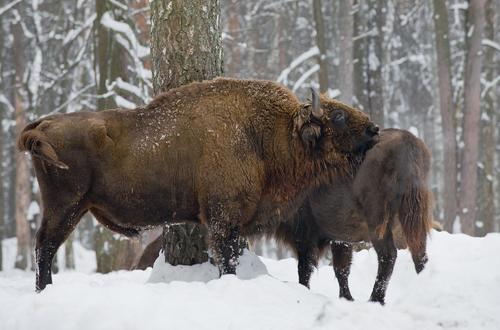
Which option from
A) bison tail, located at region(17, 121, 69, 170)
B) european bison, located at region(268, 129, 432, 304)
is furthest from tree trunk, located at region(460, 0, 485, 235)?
bison tail, located at region(17, 121, 69, 170)

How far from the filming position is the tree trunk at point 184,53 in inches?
244

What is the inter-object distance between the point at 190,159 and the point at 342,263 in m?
Answer: 2.47

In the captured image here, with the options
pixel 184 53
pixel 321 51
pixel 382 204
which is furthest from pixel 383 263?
pixel 321 51

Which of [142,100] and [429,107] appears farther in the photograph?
[429,107]

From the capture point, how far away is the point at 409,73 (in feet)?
83.7

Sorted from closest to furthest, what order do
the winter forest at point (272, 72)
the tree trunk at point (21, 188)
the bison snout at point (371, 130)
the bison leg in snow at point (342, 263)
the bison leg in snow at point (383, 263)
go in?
the bison snout at point (371, 130), the bison leg in snow at point (383, 263), the bison leg in snow at point (342, 263), the winter forest at point (272, 72), the tree trunk at point (21, 188)

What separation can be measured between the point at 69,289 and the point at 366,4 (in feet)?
42.4

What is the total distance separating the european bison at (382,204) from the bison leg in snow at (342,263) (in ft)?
0.47

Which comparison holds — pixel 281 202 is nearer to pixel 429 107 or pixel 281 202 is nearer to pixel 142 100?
pixel 142 100

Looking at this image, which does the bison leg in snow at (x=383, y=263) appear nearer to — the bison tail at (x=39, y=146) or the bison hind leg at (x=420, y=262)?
the bison hind leg at (x=420, y=262)

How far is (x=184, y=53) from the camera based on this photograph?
20.5 feet

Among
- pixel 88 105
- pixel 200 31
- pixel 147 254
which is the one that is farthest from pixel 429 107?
pixel 200 31

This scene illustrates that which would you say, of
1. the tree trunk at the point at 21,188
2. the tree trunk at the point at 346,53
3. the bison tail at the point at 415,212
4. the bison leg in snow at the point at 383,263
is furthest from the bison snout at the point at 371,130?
the tree trunk at the point at 21,188

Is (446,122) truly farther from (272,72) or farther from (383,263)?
(383,263)
